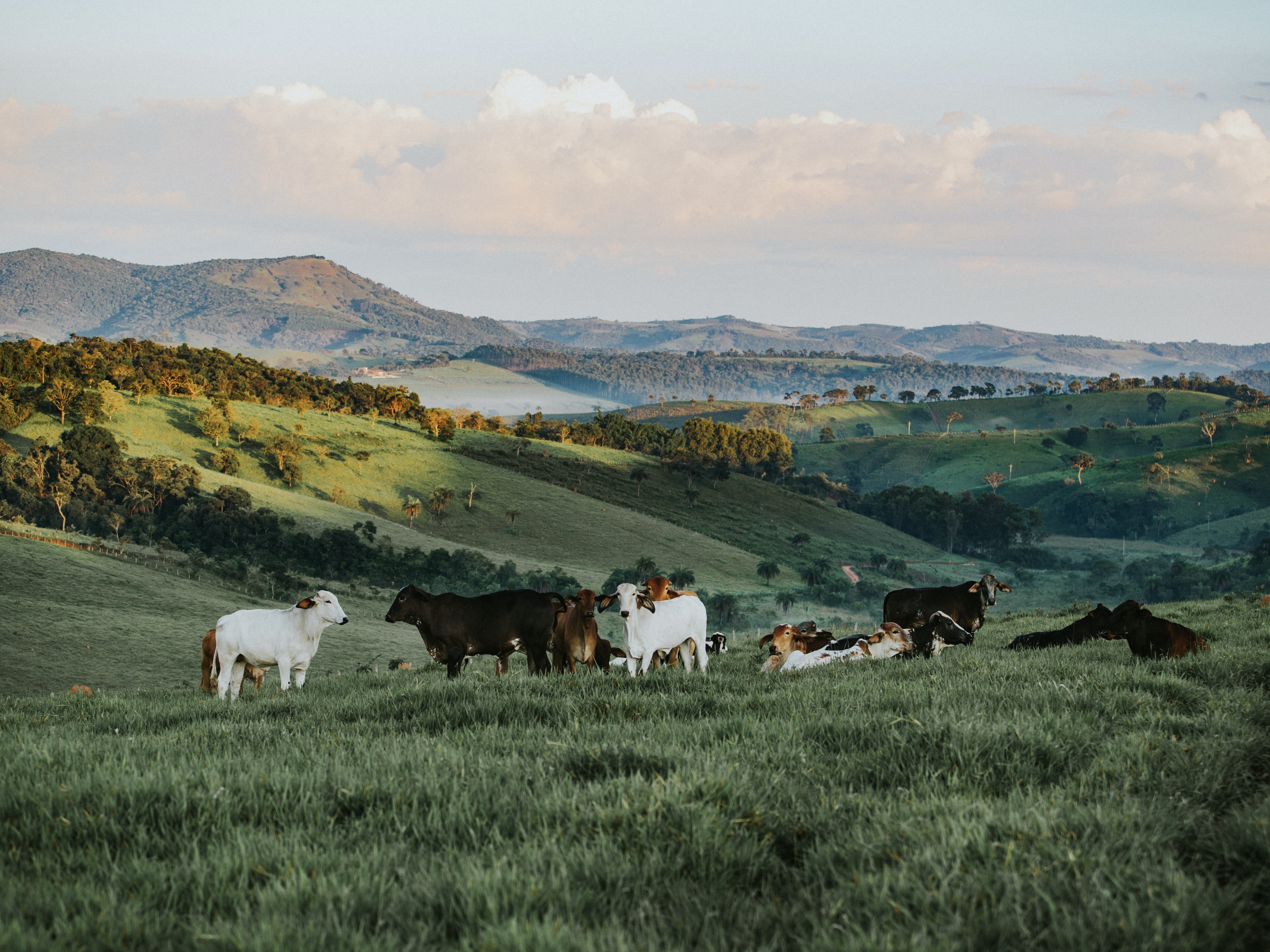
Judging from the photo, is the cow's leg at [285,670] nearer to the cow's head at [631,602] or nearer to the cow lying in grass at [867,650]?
the cow's head at [631,602]

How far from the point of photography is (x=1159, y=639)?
40.5ft

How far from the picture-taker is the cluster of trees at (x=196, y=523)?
9006 cm

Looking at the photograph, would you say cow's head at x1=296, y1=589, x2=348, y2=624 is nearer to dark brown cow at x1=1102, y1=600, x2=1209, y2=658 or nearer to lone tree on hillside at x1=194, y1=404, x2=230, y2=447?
dark brown cow at x1=1102, y1=600, x2=1209, y2=658

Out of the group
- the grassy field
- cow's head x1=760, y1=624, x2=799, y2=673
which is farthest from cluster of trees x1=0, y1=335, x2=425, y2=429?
the grassy field

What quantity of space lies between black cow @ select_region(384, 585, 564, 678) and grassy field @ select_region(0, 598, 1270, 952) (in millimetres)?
5399

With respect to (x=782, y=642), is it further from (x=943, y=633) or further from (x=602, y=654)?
(x=602, y=654)

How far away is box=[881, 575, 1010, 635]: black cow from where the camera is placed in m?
17.4

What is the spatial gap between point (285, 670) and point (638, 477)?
137 meters

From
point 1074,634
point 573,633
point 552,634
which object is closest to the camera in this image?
point 552,634

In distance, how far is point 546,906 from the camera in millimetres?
3859

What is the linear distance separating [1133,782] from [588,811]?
334cm

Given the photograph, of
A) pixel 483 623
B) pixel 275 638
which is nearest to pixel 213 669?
pixel 275 638

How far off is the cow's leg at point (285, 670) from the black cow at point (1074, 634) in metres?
11.9

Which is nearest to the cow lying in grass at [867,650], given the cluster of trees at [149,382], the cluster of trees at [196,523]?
the cluster of trees at [196,523]
